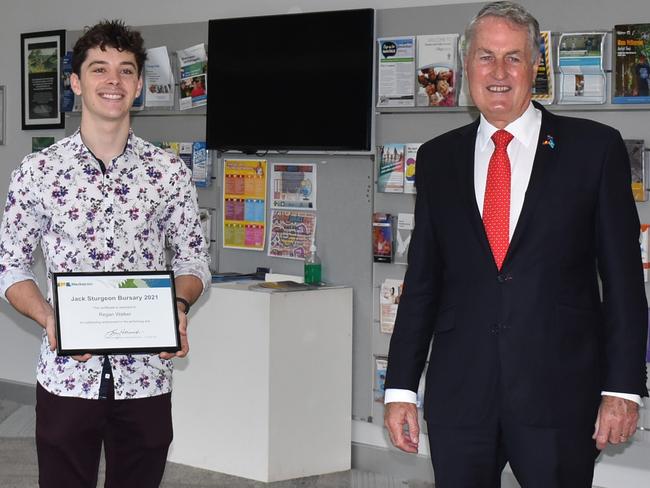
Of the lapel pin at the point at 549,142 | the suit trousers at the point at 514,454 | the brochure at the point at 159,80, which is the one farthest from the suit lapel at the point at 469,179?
the brochure at the point at 159,80

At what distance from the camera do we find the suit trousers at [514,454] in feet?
6.37

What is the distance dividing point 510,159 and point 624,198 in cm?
25

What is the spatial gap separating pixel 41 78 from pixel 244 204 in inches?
61.7

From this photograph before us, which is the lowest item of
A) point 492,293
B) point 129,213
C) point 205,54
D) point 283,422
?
point 283,422

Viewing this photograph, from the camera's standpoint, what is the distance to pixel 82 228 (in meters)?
2.23

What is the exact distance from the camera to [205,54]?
4.73m

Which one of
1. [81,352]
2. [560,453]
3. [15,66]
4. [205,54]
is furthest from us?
[15,66]

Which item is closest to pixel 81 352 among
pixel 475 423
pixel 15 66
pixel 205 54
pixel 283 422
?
pixel 475 423

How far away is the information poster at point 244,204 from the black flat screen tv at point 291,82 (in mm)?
144

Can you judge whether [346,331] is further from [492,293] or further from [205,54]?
[492,293]

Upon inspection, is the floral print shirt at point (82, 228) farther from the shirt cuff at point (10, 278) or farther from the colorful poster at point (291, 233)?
the colorful poster at point (291, 233)

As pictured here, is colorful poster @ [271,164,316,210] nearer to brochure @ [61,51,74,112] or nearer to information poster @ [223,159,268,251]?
information poster @ [223,159,268,251]

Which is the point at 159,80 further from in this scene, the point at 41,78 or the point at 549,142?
the point at 549,142

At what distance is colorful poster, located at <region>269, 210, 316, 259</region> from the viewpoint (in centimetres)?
452
